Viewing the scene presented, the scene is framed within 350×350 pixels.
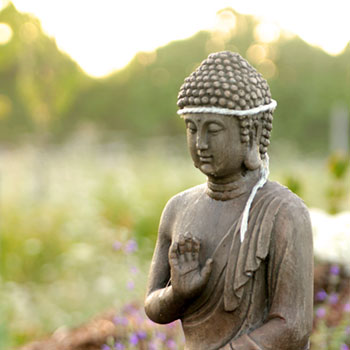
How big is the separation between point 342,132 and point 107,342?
10.3m

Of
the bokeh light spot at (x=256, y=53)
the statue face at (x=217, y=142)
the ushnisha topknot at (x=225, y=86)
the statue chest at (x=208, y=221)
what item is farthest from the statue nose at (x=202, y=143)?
the bokeh light spot at (x=256, y=53)

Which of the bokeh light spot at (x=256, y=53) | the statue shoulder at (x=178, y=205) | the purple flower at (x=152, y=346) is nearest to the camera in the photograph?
the statue shoulder at (x=178, y=205)

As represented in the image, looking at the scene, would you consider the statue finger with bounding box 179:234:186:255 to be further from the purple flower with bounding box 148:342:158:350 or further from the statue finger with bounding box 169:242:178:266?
the purple flower with bounding box 148:342:158:350

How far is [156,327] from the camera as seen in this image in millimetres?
3908

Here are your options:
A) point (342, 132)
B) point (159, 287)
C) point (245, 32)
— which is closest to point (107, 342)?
point (159, 287)

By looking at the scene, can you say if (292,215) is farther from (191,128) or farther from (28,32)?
(28,32)

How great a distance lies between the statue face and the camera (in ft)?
6.77

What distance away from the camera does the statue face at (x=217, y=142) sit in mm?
2062

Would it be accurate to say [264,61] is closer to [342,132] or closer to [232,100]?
[342,132]

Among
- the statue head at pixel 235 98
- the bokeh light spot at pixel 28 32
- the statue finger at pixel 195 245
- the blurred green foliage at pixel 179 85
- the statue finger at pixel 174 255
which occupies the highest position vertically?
the bokeh light spot at pixel 28 32

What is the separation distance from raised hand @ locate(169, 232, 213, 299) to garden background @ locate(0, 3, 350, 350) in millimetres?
1385

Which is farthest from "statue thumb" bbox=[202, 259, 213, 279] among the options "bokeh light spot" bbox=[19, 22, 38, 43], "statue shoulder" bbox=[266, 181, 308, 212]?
"bokeh light spot" bbox=[19, 22, 38, 43]

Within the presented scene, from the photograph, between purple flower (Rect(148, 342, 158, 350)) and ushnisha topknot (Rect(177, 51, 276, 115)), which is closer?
ushnisha topknot (Rect(177, 51, 276, 115))

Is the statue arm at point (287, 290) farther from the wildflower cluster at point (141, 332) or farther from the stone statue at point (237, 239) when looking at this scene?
the wildflower cluster at point (141, 332)
